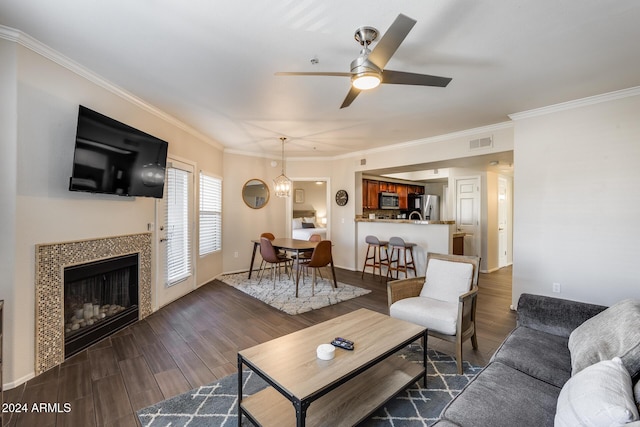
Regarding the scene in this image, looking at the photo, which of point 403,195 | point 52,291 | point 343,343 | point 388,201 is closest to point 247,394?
point 343,343

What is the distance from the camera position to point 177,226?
4.27 m

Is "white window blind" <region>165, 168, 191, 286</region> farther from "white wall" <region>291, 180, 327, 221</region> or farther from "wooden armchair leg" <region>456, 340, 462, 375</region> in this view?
"white wall" <region>291, 180, 327, 221</region>

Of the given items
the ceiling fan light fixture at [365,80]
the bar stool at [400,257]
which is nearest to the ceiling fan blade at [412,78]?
the ceiling fan light fixture at [365,80]

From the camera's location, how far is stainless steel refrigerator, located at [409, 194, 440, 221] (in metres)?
8.51

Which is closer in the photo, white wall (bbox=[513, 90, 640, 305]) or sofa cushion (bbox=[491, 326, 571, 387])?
sofa cushion (bbox=[491, 326, 571, 387])

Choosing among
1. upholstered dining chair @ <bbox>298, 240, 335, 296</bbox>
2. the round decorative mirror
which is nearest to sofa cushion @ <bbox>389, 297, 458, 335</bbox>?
upholstered dining chair @ <bbox>298, 240, 335, 296</bbox>

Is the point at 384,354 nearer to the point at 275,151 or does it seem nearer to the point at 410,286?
the point at 410,286

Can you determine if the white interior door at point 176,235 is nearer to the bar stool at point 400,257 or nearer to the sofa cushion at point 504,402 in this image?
the bar stool at point 400,257

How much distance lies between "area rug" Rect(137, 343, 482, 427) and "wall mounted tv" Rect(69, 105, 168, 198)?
198 centimetres

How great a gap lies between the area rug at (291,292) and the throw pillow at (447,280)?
1577 mm

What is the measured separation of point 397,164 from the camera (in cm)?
542

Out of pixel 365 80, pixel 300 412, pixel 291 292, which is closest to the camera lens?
pixel 300 412

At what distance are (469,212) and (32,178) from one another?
284 inches

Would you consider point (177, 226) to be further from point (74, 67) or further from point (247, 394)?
point (247, 394)
